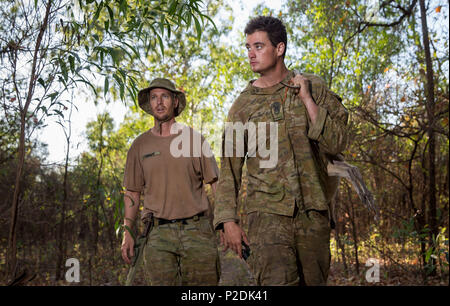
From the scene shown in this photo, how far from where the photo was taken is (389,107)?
8031 mm

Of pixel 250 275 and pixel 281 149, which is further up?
pixel 281 149

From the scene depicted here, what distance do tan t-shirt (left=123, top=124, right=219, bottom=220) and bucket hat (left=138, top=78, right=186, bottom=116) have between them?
0.43 metres

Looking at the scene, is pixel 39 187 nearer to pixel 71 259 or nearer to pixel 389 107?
pixel 71 259

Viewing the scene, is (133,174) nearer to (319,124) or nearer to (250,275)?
(319,124)

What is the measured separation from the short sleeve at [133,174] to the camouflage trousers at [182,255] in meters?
0.51

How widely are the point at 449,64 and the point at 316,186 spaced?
5.76 metres

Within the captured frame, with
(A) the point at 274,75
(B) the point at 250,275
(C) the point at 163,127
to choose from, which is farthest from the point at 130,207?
(B) the point at 250,275

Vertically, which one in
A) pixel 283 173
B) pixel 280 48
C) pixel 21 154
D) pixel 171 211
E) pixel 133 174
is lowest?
pixel 171 211

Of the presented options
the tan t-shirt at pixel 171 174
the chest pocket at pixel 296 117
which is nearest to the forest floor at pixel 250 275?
the tan t-shirt at pixel 171 174

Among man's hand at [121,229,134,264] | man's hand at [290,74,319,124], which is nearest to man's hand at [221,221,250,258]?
man's hand at [290,74,319,124]

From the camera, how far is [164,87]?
509cm

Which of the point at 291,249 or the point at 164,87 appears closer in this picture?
the point at 291,249

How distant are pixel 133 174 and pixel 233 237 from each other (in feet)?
6.19

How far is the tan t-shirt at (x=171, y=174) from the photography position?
4816 millimetres
